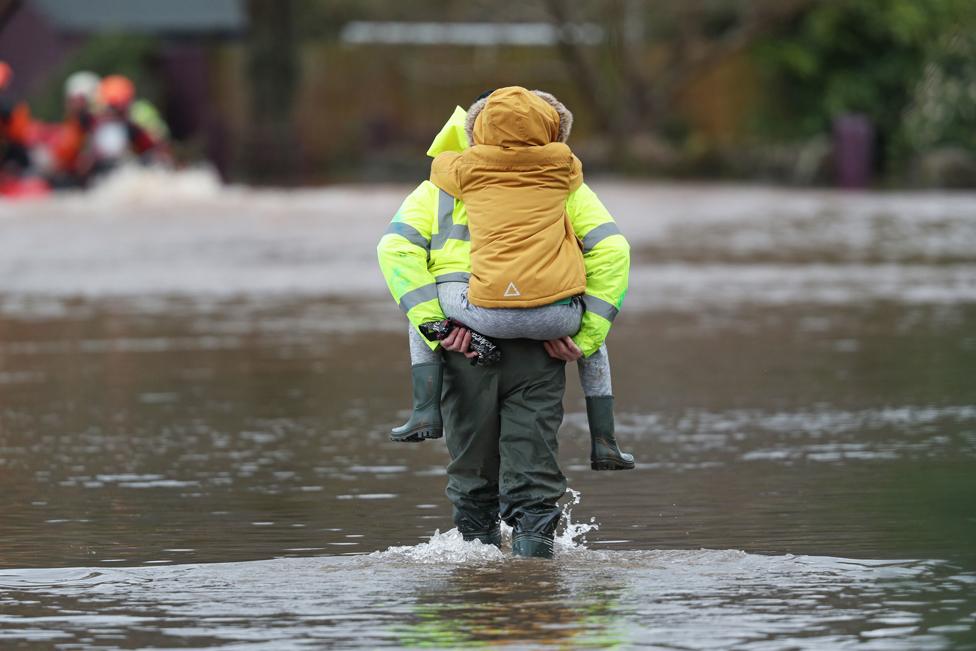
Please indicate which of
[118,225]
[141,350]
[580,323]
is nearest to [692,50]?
[118,225]

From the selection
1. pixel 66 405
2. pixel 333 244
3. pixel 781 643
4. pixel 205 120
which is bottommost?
pixel 781 643

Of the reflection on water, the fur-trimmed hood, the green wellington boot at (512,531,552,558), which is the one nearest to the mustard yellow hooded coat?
the fur-trimmed hood

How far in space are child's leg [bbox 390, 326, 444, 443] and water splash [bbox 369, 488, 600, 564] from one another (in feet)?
1.14

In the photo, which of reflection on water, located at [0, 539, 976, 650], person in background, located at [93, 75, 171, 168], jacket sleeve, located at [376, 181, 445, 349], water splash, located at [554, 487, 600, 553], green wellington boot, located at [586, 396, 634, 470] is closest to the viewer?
reflection on water, located at [0, 539, 976, 650]

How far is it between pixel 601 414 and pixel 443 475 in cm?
197

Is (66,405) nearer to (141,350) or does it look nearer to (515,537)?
(141,350)

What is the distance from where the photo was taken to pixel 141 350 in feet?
42.3

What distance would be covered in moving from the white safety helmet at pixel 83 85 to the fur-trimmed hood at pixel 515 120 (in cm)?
2577

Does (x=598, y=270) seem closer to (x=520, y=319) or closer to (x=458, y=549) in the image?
(x=520, y=319)

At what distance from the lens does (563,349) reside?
6.41 m

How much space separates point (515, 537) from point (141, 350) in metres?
6.78

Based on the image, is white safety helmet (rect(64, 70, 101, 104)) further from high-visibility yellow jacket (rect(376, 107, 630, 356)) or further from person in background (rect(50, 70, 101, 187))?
high-visibility yellow jacket (rect(376, 107, 630, 356))

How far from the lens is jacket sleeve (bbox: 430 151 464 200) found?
253 inches

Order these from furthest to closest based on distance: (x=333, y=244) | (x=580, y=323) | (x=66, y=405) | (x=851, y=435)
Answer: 1. (x=333, y=244)
2. (x=66, y=405)
3. (x=851, y=435)
4. (x=580, y=323)
